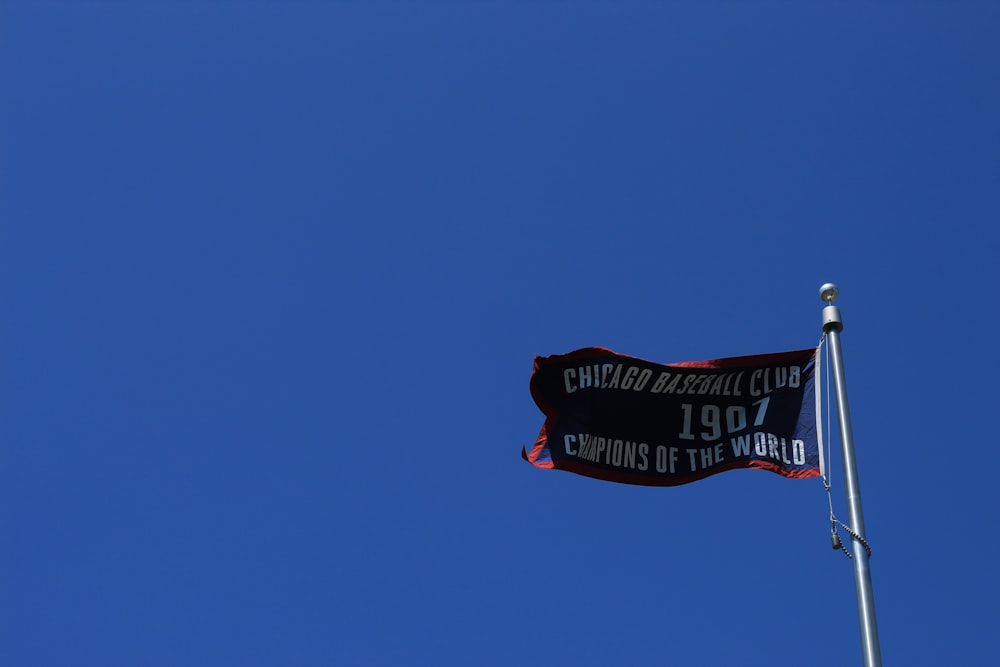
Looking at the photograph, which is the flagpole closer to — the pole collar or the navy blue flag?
the pole collar

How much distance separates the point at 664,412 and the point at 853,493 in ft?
14.8

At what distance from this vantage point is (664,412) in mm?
16438

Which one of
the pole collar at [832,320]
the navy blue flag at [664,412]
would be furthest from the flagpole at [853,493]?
the navy blue flag at [664,412]

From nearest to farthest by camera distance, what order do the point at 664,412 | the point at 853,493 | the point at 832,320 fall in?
the point at 853,493
the point at 832,320
the point at 664,412

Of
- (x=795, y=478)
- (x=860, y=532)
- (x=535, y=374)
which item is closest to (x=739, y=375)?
(x=795, y=478)

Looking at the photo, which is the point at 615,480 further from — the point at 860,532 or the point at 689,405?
the point at 860,532

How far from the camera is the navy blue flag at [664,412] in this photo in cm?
1566

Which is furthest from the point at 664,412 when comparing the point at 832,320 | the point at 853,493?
the point at 853,493

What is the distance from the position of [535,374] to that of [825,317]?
4.66 metres

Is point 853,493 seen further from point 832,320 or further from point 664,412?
point 664,412

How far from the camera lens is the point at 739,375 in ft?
53.1

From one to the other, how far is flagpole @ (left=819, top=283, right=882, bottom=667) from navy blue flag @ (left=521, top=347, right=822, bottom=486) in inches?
61.0

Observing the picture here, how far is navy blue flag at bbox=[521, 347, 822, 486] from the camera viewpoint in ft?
51.4

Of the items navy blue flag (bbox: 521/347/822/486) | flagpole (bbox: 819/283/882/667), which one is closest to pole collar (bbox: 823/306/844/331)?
flagpole (bbox: 819/283/882/667)
